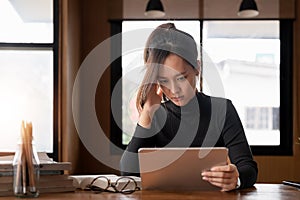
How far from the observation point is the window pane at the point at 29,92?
12.5 ft

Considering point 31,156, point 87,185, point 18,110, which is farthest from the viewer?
point 18,110

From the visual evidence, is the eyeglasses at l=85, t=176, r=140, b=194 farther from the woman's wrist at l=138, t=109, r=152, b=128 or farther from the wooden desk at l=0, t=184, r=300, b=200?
the woman's wrist at l=138, t=109, r=152, b=128

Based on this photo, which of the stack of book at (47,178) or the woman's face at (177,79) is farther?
the woman's face at (177,79)

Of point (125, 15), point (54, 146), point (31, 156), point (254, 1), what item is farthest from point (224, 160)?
point (125, 15)

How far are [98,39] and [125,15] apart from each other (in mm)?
327

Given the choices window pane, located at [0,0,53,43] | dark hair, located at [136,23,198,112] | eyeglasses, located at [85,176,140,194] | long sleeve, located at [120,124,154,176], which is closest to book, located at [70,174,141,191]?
eyeglasses, located at [85,176,140,194]

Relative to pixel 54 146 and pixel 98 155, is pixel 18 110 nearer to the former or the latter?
pixel 54 146

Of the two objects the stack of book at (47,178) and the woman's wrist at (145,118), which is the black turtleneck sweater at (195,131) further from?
the stack of book at (47,178)

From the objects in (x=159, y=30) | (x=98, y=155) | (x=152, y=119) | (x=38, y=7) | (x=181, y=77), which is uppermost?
(x=38, y=7)

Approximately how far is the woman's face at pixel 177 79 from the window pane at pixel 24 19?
5.96 ft

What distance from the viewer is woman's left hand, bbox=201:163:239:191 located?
71.1 inches

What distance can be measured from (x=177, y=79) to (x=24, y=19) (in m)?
1.97

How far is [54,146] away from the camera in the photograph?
3840mm

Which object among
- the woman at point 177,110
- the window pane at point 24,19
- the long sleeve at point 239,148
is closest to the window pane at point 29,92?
the window pane at point 24,19
